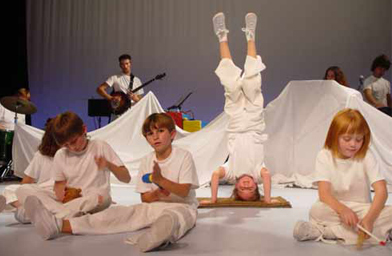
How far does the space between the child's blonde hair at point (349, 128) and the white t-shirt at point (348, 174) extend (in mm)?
34

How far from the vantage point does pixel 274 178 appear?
16.0 ft

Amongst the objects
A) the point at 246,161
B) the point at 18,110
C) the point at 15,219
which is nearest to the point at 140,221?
the point at 15,219

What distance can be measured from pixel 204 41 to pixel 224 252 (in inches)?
250

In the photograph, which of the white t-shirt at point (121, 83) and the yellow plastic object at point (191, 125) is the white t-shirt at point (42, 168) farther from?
the white t-shirt at point (121, 83)

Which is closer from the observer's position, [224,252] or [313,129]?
[224,252]

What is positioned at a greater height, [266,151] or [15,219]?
[266,151]

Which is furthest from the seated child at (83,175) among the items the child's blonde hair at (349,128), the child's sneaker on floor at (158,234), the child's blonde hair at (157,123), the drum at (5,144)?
the drum at (5,144)

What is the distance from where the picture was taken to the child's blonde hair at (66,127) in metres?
2.42

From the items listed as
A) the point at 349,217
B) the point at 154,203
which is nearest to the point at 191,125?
the point at 154,203

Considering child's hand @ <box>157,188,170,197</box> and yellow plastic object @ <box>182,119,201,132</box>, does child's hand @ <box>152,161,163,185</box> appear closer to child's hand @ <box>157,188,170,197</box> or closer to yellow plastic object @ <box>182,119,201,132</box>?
child's hand @ <box>157,188,170,197</box>

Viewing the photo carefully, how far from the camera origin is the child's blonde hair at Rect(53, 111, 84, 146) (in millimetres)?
2422

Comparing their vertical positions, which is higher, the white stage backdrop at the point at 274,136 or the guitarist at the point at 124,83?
the guitarist at the point at 124,83

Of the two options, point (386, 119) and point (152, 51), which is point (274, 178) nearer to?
point (386, 119)

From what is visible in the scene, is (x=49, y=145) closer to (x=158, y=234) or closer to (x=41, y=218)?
(x=41, y=218)
